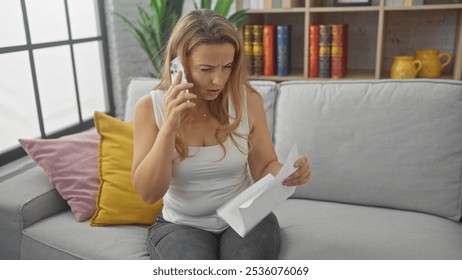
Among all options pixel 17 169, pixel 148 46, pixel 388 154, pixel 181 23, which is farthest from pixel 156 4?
pixel 388 154

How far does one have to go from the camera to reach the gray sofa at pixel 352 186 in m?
1.36

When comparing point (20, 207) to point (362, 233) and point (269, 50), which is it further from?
point (269, 50)

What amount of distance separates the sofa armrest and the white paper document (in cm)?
78

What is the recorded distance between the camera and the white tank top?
3.97 ft

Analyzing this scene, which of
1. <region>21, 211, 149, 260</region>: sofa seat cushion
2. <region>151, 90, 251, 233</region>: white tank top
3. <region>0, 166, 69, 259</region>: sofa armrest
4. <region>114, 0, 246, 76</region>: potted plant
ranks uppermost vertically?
<region>114, 0, 246, 76</region>: potted plant

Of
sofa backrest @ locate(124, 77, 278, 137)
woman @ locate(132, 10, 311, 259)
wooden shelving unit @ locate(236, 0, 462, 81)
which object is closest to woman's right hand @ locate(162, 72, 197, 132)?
woman @ locate(132, 10, 311, 259)

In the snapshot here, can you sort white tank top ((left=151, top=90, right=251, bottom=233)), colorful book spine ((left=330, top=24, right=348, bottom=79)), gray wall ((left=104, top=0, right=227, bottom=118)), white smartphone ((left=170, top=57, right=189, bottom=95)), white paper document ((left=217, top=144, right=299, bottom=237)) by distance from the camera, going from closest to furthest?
white paper document ((left=217, top=144, right=299, bottom=237))
white smartphone ((left=170, top=57, right=189, bottom=95))
white tank top ((left=151, top=90, right=251, bottom=233))
colorful book spine ((left=330, top=24, right=348, bottom=79))
gray wall ((left=104, top=0, right=227, bottom=118))

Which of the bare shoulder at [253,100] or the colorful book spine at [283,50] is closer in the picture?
the bare shoulder at [253,100]

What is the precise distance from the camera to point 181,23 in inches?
45.5

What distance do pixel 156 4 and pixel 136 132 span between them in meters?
1.34

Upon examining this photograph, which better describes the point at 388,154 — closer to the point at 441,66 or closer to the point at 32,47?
the point at 441,66

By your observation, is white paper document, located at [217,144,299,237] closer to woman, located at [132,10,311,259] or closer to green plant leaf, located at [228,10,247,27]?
woman, located at [132,10,311,259]

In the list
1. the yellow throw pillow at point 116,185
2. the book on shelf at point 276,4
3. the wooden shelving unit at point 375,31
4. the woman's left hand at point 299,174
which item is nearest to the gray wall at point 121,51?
the wooden shelving unit at point 375,31

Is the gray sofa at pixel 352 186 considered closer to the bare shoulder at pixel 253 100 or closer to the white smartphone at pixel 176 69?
the bare shoulder at pixel 253 100
